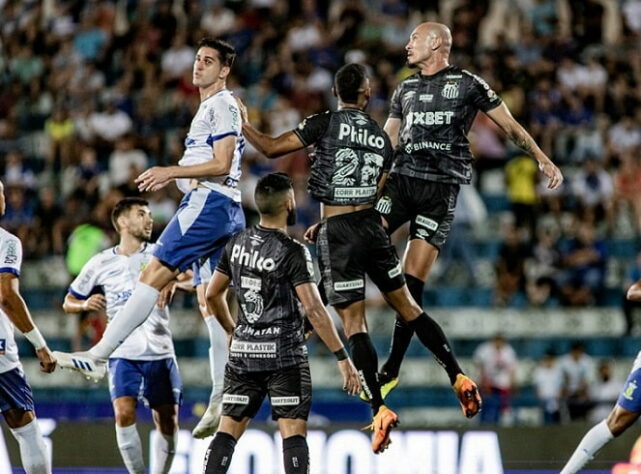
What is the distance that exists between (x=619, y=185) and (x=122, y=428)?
9.49 meters

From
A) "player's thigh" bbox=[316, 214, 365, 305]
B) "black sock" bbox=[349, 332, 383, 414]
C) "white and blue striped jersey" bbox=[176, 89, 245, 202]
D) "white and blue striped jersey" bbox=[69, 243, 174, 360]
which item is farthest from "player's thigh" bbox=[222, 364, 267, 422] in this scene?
"white and blue striped jersey" bbox=[69, 243, 174, 360]

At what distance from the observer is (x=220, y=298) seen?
9586mm

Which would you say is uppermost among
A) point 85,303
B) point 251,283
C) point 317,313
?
point 85,303

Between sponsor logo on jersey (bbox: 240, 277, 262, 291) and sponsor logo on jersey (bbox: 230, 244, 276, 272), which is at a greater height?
sponsor logo on jersey (bbox: 230, 244, 276, 272)

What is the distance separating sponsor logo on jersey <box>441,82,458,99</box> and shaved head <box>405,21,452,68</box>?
0.24 m

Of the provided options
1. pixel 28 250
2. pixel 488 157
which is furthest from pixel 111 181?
pixel 488 157

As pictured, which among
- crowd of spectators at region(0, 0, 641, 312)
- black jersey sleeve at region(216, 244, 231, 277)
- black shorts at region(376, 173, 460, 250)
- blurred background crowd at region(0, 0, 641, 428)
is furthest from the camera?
crowd of spectators at region(0, 0, 641, 312)

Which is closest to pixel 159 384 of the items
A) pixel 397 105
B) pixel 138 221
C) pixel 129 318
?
pixel 138 221

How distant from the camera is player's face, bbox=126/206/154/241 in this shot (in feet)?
36.7

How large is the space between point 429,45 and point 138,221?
9.74ft

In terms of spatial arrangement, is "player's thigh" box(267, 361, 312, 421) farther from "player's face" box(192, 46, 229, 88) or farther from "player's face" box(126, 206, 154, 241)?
"player's face" box(126, 206, 154, 241)

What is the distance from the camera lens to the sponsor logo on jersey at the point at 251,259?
349 inches

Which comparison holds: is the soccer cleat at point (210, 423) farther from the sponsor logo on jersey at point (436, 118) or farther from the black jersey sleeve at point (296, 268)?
the sponsor logo on jersey at point (436, 118)

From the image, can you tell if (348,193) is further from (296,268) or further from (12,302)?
(12,302)
